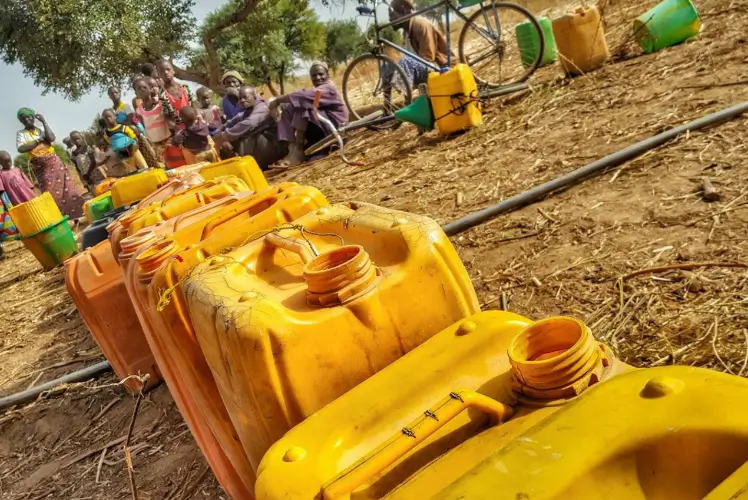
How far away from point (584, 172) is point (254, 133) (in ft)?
20.6

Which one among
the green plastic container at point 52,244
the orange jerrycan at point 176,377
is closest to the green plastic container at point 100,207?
the green plastic container at point 52,244

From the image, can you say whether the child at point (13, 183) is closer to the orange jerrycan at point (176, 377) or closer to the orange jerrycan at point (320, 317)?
the orange jerrycan at point (176, 377)

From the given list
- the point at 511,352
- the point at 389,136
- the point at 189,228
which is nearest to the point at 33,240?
the point at 389,136

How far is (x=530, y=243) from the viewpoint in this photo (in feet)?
11.8

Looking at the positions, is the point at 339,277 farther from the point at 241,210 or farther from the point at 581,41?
the point at 581,41

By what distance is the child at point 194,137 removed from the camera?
29.5 feet

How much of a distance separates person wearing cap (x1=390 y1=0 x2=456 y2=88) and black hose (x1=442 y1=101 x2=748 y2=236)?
5062mm

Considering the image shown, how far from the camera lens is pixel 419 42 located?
358 inches

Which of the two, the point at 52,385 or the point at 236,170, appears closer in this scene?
the point at 52,385

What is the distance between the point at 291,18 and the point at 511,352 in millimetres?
26061

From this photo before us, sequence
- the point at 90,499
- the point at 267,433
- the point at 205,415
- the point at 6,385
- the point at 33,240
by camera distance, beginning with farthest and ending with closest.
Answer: the point at 33,240 → the point at 6,385 → the point at 90,499 → the point at 205,415 → the point at 267,433

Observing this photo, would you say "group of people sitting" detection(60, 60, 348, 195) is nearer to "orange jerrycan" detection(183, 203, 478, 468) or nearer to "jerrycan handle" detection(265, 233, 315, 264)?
"jerrycan handle" detection(265, 233, 315, 264)

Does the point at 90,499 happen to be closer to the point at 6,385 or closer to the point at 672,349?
the point at 6,385

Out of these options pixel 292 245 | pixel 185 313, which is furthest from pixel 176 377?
pixel 292 245
